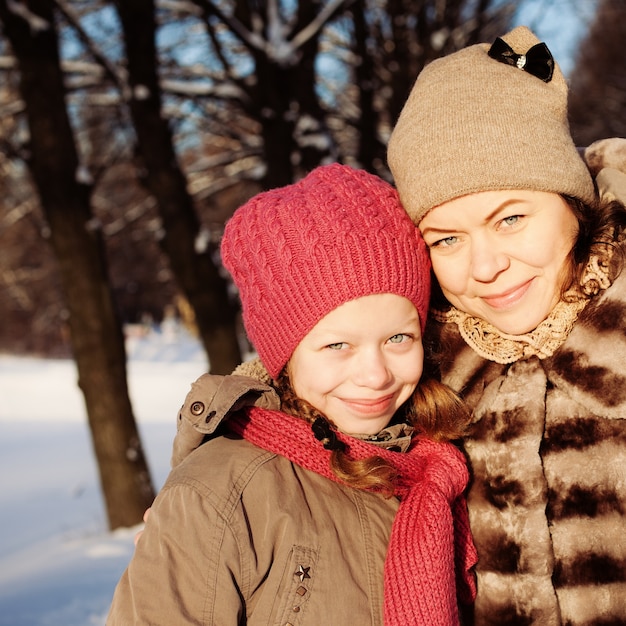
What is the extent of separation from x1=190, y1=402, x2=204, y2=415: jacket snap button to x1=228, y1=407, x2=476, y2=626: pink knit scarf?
122 millimetres

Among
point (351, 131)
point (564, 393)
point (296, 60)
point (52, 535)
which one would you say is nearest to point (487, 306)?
point (564, 393)

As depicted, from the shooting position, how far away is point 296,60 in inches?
241

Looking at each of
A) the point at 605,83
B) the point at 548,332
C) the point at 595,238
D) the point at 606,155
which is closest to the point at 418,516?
the point at 548,332

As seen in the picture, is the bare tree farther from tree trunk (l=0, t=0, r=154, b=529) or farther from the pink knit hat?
the pink knit hat

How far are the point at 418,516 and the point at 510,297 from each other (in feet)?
2.02

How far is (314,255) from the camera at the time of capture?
1953 mm

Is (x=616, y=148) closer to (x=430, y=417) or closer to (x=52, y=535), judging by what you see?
(x=430, y=417)

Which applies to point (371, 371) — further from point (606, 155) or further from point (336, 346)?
point (606, 155)

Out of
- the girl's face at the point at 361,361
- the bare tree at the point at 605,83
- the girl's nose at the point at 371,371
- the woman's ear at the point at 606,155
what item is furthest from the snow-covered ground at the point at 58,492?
the bare tree at the point at 605,83

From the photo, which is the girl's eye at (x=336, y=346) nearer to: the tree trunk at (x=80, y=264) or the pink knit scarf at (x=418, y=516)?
the pink knit scarf at (x=418, y=516)

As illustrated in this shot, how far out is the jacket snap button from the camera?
187 cm

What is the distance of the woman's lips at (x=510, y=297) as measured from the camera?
1.98 m

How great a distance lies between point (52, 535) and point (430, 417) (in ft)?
21.4

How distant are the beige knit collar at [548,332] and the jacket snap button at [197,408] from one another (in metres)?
0.82
